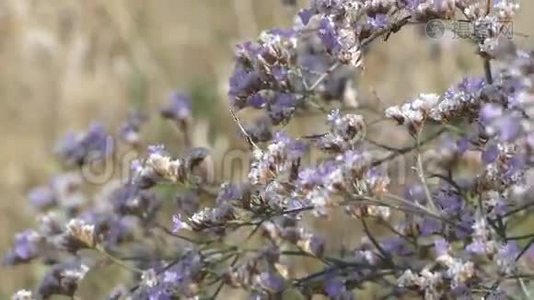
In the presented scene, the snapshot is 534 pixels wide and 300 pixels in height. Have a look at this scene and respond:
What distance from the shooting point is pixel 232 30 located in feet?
12.2

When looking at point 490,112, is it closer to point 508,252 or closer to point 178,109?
point 508,252

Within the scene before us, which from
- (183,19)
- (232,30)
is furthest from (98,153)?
(183,19)

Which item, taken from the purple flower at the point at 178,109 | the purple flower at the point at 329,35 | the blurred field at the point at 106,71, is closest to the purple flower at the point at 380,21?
the purple flower at the point at 329,35

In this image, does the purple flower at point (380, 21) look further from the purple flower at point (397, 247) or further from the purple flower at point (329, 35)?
the purple flower at point (397, 247)

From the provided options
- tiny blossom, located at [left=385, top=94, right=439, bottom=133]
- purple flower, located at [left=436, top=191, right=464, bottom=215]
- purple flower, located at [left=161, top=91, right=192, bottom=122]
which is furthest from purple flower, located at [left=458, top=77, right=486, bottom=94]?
purple flower, located at [left=161, top=91, right=192, bottom=122]

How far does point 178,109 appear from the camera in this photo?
201 cm

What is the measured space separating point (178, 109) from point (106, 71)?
4.84ft

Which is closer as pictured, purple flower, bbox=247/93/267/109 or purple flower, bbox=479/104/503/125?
purple flower, bbox=479/104/503/125

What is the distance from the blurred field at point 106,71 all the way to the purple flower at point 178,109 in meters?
0.50

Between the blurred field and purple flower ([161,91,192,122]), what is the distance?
19.8 inches

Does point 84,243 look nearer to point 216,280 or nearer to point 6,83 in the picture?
point 216,280

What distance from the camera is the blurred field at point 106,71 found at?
9.33 ft

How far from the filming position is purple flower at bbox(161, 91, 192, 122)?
1.99 metres

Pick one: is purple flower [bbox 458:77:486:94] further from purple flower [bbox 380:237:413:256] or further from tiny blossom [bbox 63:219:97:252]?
tiny blossom [bbox 63:219:97:252]
